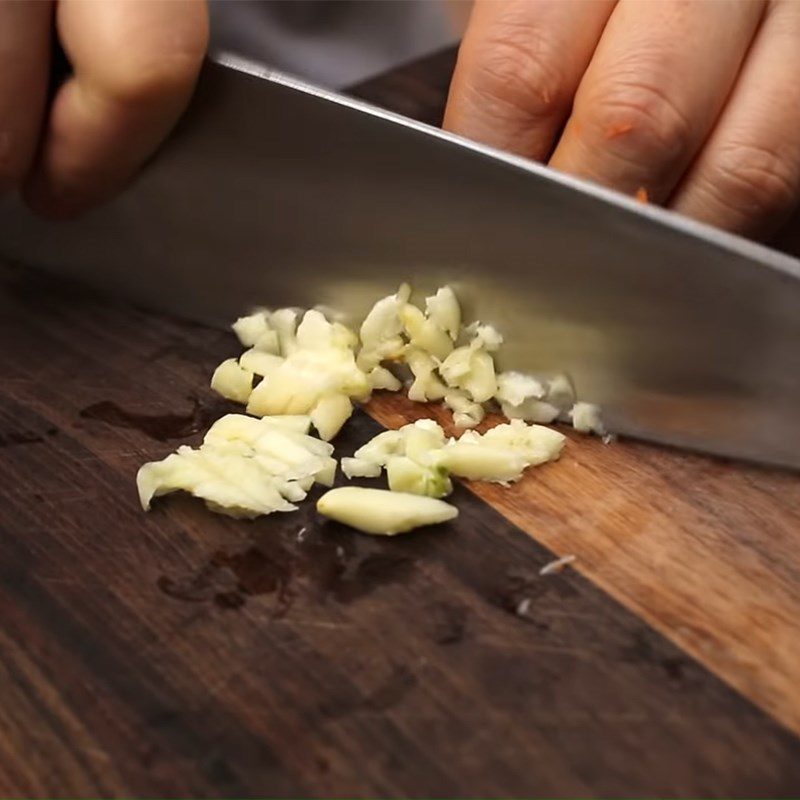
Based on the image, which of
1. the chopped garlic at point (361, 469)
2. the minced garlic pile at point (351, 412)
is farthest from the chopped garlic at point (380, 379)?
the chopped garlic at point (361, 469)

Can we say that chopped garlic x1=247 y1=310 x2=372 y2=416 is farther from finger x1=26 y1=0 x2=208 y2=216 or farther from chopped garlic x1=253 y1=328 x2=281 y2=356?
finger x1=26 y1=0 x2=208 y2=216

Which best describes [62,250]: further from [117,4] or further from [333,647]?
[333,647]

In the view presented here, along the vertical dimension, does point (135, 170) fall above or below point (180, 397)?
above

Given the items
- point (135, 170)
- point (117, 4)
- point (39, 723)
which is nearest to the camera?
point (39, 723)

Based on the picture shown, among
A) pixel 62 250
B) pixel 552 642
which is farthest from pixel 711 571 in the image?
pixel 62 250

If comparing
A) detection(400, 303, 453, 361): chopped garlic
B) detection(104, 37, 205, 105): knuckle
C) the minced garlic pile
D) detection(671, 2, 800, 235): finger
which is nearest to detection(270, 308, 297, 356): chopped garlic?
the minced garlic pile

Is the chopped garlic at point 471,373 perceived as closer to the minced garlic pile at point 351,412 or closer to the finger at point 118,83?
the minced garlic pile at point 351,412
